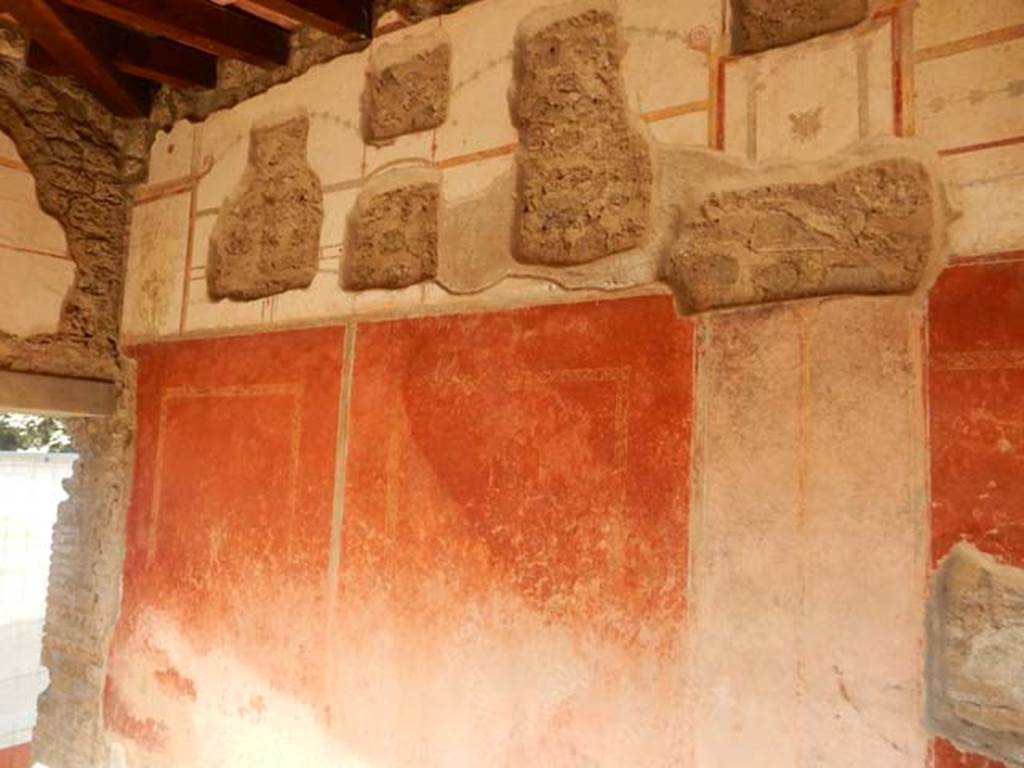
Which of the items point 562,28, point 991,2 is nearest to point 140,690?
point 562,28

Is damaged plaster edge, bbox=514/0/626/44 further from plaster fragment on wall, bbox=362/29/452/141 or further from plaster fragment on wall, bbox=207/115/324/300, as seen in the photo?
plaster fragment on wall, bbox=207/115/324/300

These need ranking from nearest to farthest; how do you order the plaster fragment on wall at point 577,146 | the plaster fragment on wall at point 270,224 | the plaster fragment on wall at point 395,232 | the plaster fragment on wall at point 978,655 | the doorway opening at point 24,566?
the plaster fragment on wall at point 978,655 → the plaster fragment on wall at point 577,146 → the plaster fragment on wall at point 395,232 → the plaster fragment on wall at point 270,224 → the doorway opening at point 24,566

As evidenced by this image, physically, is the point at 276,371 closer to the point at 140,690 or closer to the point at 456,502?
the point at 456,502

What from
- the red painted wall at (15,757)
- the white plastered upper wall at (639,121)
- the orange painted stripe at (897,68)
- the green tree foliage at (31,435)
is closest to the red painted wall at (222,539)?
the white plastered upper wall at (639,121)

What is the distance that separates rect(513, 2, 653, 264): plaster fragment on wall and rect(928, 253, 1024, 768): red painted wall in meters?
0.74

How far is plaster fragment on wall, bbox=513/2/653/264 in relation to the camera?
6.60 ft

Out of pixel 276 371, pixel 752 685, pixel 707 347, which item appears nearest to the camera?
pixel 752 685

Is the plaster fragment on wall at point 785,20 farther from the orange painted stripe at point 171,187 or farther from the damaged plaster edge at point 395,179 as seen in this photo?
the orange painted stripe at point 171,187

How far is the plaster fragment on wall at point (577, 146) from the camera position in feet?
6.60

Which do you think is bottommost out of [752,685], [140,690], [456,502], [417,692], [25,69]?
[140,690]

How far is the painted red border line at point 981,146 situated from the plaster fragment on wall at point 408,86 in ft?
4.67

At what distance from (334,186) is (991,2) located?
1.93m

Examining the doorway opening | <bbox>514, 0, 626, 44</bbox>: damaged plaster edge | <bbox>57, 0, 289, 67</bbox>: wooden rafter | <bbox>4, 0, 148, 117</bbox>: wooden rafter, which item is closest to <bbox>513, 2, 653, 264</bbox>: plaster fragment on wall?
<bbox>514, 0, 626, 44</bbox>: damaged plaster edge

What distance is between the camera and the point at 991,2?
1.57 m
